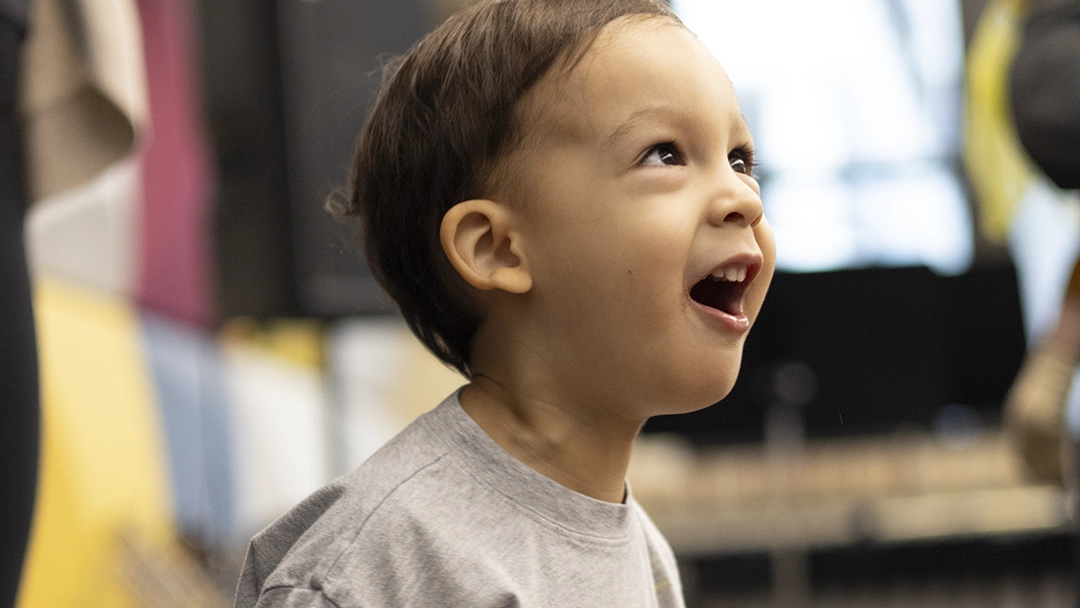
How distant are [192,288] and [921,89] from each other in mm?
2087

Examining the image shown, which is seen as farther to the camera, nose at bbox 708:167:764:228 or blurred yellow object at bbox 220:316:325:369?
blurred yellow object at bbox 220:316:325:369

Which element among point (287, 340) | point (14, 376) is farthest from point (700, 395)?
point (287, 340)

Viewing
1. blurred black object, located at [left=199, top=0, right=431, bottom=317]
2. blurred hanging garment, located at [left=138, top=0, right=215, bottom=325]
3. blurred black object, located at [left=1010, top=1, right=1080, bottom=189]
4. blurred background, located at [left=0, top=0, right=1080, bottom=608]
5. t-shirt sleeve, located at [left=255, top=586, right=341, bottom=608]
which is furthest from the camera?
blurred black object, located at [left=199, top=0, right=431, bottom=317]

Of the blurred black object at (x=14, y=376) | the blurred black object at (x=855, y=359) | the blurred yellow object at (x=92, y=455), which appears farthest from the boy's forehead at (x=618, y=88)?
the blurred black object at (x=855, y=359)

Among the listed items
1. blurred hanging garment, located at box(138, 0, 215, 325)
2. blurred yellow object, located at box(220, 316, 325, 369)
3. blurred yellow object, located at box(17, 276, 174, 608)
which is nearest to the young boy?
blurred yellow object, located at box(17, 276, 174, 608)

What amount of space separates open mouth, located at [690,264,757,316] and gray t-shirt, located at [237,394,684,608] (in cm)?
15

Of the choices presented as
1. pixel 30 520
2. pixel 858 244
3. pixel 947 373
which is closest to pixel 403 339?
pixel 858 244

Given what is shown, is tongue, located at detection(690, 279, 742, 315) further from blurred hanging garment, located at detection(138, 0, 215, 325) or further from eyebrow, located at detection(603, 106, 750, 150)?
blurred hanging garment, located at detection(138, 0, 215, 325)

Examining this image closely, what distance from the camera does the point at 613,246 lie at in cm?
68

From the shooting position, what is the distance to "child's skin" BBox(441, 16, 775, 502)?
0.68 meters

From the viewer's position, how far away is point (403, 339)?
3.38 meters

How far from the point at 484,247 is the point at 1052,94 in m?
0.81

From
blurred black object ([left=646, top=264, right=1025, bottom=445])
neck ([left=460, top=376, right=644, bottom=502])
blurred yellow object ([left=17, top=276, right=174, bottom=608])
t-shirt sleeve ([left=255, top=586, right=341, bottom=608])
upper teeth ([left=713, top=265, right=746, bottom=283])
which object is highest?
upper teeth ([left=713, top=265, right=746, bottom=283])

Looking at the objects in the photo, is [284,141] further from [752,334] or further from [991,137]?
[991,137]
